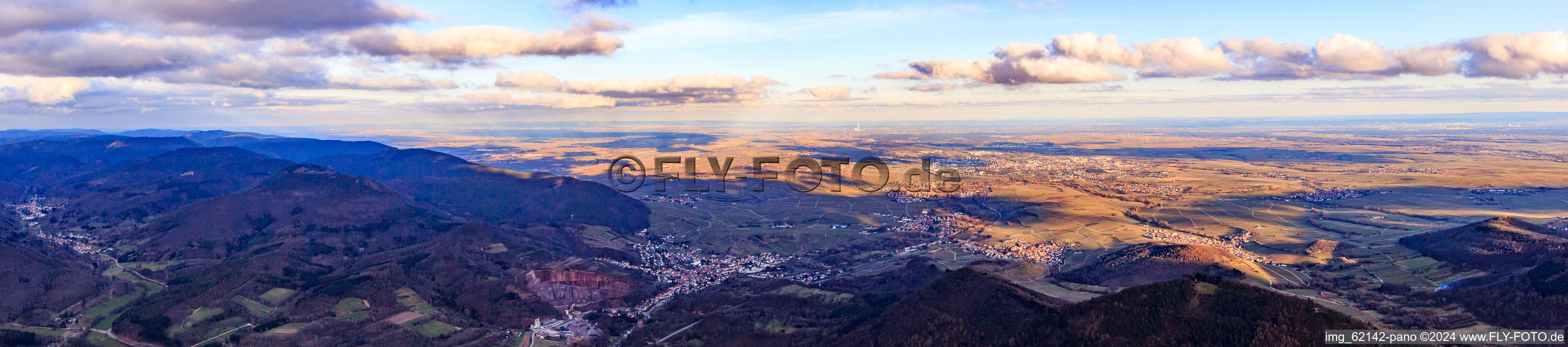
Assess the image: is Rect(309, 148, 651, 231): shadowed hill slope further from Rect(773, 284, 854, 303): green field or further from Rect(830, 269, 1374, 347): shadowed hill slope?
Rect(830, 269, 1374, 347): shadowed hill slope

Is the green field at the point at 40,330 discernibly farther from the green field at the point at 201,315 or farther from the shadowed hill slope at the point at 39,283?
the green field at the point at 201,315

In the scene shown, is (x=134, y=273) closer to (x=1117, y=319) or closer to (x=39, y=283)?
(x=39, y=283)

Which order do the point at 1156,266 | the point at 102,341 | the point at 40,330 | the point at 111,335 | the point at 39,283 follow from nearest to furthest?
the point at 102,341 < the point at 111,335 < the point at 40,330 < the point at 39,283 < the point at 1156,266

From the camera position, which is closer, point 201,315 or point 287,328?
point 287,328

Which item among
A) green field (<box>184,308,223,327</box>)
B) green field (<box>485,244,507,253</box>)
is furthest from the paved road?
green field (<box>485,244,507,253</box>)

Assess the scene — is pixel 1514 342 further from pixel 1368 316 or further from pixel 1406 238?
pixel 1406 238

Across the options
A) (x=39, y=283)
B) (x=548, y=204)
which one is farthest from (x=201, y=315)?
(x=548, y=204)

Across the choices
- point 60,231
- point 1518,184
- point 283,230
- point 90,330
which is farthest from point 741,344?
point 1518,184
